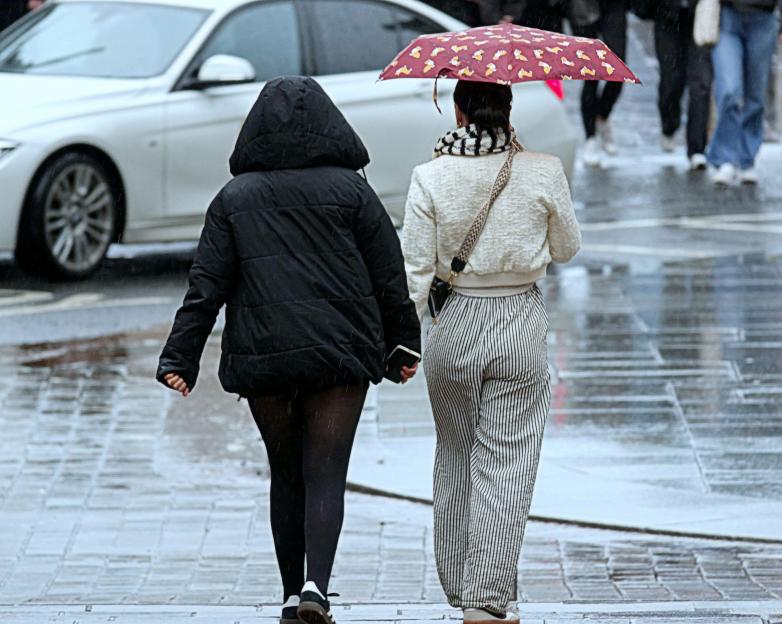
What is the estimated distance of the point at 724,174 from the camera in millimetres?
16062

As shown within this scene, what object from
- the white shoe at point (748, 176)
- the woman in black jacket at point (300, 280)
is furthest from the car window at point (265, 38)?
the woman in black jacket at point (300, 280)

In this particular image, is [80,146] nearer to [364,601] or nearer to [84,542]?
[84,542]

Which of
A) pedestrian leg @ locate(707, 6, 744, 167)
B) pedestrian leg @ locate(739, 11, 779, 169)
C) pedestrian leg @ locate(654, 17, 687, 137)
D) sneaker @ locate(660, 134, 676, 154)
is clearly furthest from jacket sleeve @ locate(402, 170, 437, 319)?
sneaker @ locate(660, 134, 676, 154)

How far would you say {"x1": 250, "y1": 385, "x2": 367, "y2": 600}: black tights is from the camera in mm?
5516

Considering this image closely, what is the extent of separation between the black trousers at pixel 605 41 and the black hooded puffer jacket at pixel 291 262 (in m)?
11.7

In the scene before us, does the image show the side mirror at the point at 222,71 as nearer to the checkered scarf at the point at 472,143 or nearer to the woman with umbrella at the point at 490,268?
the woman with umbrella at the point at 490,268

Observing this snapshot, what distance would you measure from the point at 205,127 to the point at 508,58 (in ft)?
23.2

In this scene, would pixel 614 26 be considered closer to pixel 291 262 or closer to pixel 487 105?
pixel 487 105

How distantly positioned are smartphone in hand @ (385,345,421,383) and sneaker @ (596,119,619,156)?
12471 mm

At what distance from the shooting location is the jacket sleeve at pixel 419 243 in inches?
219

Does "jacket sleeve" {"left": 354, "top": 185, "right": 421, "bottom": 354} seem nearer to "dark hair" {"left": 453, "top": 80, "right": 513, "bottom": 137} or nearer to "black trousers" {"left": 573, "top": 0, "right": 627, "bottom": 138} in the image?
"dark hair" {"left": 453, "top": 80, "right": 513, "bottom": 137}

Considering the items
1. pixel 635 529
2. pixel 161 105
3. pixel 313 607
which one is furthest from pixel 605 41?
pixel 313 607

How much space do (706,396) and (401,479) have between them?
5.99 feet

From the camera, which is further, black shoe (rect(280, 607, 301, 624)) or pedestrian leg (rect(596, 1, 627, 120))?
pedestrian leg (rect(596, 1, 627, 120))
